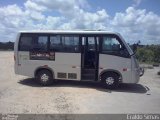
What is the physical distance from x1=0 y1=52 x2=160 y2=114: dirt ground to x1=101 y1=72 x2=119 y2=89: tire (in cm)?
33

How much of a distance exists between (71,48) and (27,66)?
2562 millimetres

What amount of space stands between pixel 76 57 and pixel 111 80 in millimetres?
2067

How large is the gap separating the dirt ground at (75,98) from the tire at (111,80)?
331mm

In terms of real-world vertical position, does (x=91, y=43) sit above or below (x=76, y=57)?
above

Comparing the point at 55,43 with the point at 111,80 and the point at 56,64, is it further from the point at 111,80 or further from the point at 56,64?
the point at 111,80

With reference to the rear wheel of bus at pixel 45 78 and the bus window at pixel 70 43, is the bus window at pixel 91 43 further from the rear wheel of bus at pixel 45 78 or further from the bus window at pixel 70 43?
the rear wheel of bus at pixel 45 78

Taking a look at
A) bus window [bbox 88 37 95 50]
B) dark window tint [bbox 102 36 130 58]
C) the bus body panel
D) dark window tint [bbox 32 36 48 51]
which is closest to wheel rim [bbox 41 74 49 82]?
the bus body panel

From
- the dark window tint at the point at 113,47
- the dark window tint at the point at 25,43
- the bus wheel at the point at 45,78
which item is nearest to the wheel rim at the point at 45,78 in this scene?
the bus wheel at the point at 45,78

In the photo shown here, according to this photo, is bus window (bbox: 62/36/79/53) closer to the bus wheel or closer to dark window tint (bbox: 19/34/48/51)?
dark window tint (bbox: 19/34/48/51)

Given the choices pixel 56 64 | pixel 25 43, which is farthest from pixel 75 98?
pixel 25 43

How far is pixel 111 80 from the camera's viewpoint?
15367mm

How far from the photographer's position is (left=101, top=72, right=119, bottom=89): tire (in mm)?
15344

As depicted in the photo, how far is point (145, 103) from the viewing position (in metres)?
12.7

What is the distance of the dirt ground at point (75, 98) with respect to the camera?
36.8ft
